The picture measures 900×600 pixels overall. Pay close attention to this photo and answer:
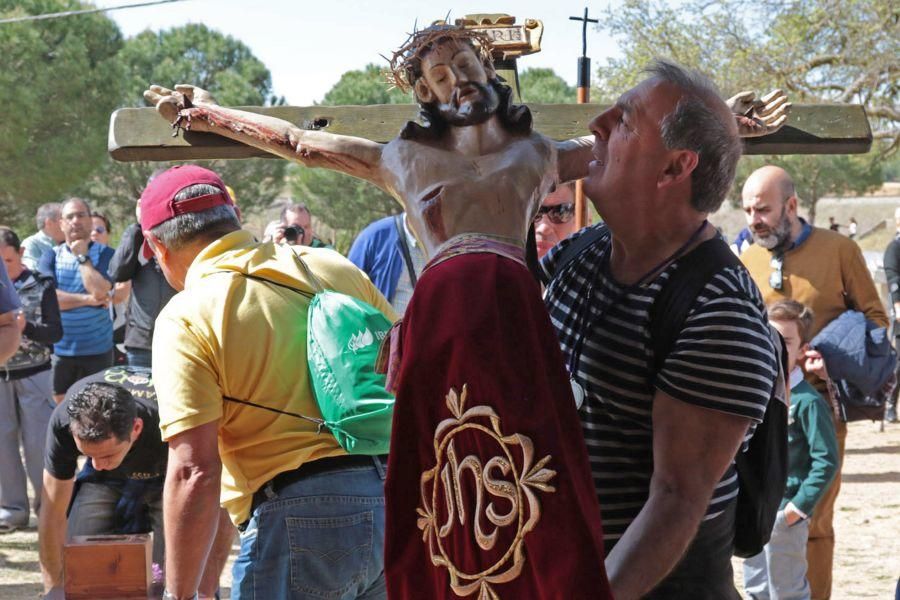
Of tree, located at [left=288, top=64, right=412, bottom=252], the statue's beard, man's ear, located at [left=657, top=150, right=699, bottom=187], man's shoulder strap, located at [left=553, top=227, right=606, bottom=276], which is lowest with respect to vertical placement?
man's shoulder strap, located at [left=553, top=227, right=606, bottom=276]

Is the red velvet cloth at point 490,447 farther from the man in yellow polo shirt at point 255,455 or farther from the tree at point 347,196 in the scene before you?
the tree at point 347,196

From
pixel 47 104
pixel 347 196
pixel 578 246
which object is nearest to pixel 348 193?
pixel 347 196

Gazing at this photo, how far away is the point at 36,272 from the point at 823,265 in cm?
507

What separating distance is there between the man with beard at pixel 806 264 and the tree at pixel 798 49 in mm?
12622

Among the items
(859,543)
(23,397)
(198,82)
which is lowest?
(859,543)

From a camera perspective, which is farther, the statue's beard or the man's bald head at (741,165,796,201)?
the man's bald head at (741,165,796,201)

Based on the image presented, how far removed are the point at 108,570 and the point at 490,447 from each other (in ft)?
7.81

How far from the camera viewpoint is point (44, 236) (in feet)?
31.0

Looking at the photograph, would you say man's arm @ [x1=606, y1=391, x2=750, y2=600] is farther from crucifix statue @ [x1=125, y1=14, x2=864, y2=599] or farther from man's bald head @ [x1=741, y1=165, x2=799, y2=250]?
man's bald head @ [x1=741, y1=165, x2=799, y2=250]

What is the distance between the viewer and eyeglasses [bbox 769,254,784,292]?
18.6 ft

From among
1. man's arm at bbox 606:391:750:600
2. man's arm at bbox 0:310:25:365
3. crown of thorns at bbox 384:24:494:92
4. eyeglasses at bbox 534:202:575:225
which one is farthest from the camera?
man's arm at bbox 0:310:25:365

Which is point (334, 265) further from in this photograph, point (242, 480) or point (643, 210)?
point (643, 210)

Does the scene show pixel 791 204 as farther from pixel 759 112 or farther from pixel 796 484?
pixel 759 112

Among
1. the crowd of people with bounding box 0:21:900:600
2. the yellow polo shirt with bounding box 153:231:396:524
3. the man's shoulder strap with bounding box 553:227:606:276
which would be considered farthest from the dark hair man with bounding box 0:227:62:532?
the man's shoulder strap with bounding box 553:227:606:276
